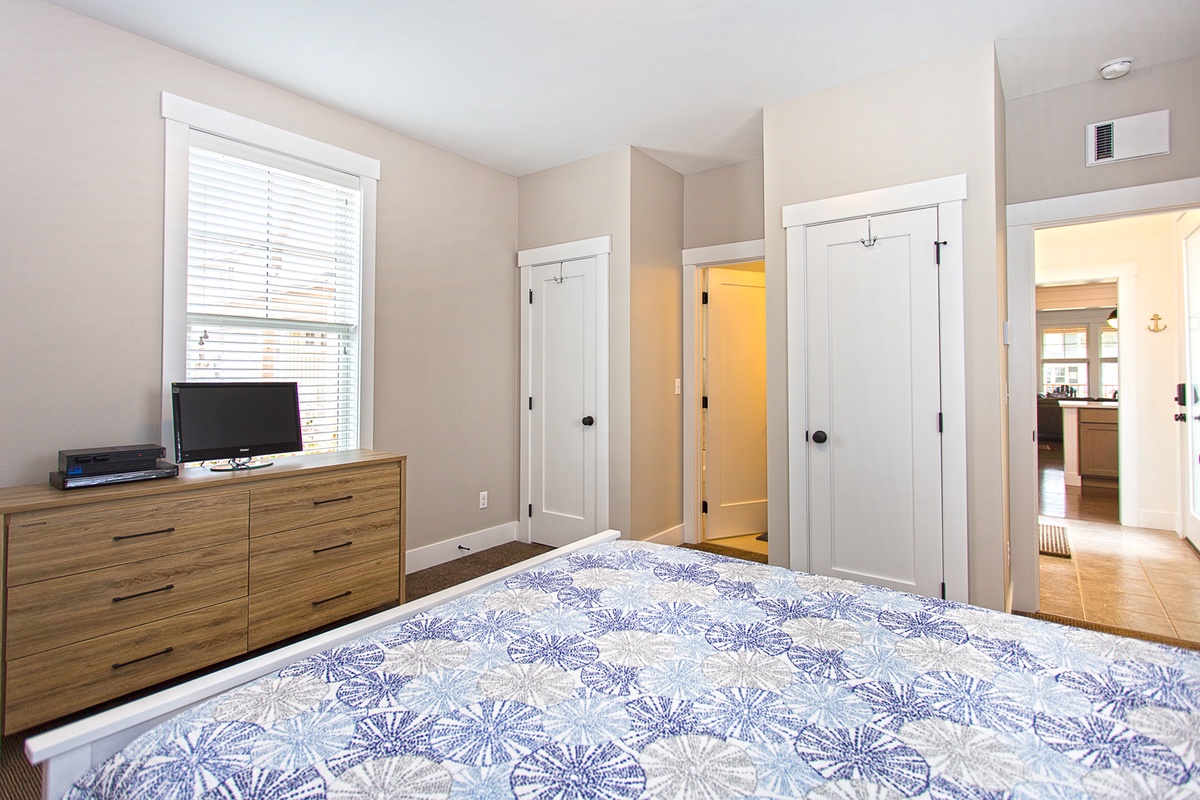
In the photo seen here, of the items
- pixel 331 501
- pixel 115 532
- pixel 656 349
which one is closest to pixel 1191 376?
pixel 656 349

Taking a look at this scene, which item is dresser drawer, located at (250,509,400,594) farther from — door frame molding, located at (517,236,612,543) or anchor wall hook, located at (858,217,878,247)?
anchor wall hook, located at (858,217,878,247)

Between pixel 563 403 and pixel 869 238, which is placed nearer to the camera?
pixel 869 238

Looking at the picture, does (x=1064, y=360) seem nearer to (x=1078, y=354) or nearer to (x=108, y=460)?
(x=1078, y=354)

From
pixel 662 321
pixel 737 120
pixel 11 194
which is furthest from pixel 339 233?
pixel 737 120

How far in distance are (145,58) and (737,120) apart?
2984 millimetres

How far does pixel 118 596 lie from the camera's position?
2.04m

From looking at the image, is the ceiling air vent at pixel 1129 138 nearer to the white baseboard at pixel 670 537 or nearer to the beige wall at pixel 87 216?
the white baseboard at pixel 670 537

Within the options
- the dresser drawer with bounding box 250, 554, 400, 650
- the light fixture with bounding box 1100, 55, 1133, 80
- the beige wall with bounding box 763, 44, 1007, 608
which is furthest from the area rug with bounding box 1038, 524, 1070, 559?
the dresser drawer with bounding box 250, 554, 400, 650

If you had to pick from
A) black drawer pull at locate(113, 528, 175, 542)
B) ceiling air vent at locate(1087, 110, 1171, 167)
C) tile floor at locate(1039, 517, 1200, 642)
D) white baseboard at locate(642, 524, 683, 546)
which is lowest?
tile floor at locate(1039, 517, 1200, 642)

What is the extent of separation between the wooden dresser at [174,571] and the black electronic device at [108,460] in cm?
8

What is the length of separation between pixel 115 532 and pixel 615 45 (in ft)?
9.35

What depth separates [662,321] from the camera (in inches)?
162

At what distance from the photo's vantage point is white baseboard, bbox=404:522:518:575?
362 centimetres

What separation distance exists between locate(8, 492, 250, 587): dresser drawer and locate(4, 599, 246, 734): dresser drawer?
0.27 metres
